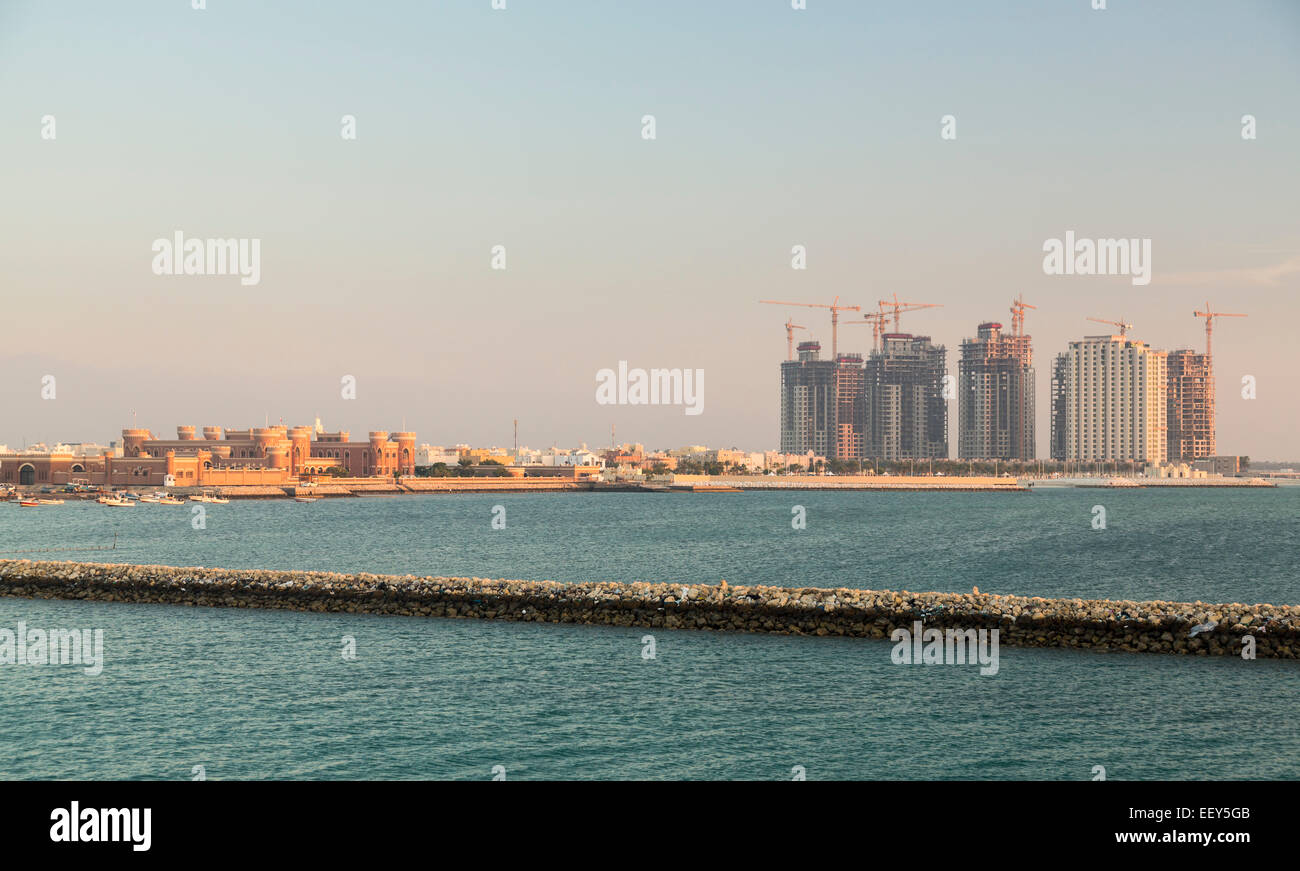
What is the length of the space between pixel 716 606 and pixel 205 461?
14933 cm

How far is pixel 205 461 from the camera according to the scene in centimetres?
16400

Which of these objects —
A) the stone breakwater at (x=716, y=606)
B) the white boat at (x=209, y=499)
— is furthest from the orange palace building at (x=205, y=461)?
Answer: the stone breakwater at (x=716, y=606)

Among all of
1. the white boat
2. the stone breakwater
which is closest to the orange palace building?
the white boat

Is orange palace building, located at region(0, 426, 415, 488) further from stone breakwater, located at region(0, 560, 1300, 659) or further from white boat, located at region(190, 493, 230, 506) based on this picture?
stone breakwater, located at region(0, 560, 1300, 659)

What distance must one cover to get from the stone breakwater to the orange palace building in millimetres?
124603

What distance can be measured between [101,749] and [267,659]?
869 centimetres

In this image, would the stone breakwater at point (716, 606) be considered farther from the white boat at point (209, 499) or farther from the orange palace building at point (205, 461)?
the orange palace building at point (205, 461)

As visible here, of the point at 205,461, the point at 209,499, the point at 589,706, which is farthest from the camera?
the point at 205,461

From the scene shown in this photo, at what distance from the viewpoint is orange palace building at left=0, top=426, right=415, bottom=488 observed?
158625mm

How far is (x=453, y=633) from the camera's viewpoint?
104 feet

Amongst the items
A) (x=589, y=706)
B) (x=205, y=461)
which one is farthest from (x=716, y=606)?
(x=205, y=461)

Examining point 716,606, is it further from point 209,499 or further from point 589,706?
point 209,499

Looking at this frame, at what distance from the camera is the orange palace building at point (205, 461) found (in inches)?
6245
